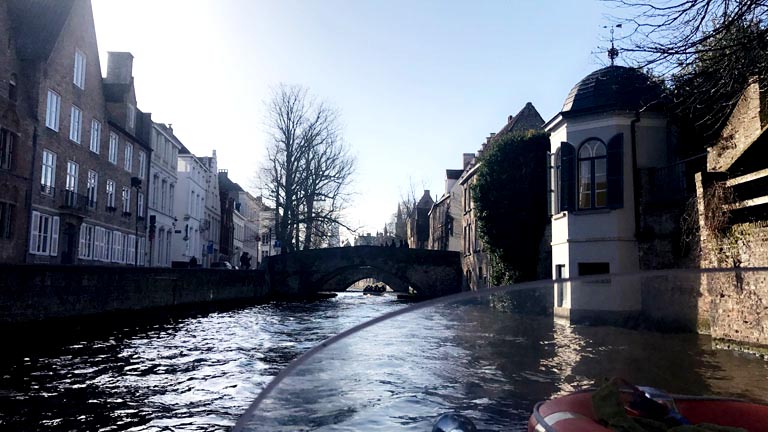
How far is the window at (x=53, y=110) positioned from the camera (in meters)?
21.5

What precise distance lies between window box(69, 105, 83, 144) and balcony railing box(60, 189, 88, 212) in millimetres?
2052

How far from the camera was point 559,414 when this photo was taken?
1.73 m

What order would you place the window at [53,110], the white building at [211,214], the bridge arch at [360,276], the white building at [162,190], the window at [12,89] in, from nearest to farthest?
1. the window at [12,89]
2. the window at [53,110]
3. the white building at [162,190]
4. the bridge arch at [360,276]
5. the white building at [211,214]

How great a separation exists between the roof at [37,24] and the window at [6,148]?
10.4 feet

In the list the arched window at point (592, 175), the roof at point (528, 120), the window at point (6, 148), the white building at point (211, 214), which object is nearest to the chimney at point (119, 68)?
the window at point (6, 148)

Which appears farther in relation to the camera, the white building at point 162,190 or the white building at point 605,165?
the white building at point 162,190

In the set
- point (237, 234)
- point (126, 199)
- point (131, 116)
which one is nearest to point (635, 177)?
point (126, 199)

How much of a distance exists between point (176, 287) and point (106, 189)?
29.6ft

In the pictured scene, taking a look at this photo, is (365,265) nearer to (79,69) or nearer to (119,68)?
(119,68)

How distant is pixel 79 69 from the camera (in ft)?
80.5

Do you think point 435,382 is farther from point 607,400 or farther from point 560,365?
point 607,400

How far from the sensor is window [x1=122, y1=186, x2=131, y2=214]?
2948cm

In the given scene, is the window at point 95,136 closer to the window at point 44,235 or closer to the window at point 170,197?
the window at point 44,235

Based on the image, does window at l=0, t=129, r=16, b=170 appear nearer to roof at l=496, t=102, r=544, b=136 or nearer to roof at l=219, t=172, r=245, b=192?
roof at l=496, t=102, r=544, b=136
